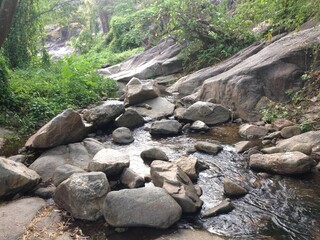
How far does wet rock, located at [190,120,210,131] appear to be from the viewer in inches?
315

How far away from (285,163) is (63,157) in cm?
411

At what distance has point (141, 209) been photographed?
161 inches

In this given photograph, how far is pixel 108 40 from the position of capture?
2955 centimetres

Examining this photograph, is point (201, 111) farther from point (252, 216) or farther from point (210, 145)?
point (252, 216)

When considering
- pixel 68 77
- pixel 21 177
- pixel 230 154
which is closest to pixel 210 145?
pixel 230 154

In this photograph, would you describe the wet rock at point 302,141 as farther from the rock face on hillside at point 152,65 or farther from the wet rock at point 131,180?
the rock face on hillside at point 152,65

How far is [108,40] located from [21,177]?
2637 centimetres

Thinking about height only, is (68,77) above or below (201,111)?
above

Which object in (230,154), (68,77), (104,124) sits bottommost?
(230,154)

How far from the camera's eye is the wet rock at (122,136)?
750cm

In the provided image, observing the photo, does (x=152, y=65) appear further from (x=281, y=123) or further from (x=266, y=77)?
(x=281, y=123)

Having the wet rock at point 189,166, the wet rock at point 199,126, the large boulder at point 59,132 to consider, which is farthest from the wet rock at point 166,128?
the wet rock at point 189,166

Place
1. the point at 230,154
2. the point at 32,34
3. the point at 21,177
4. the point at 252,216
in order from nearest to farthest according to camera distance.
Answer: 1. the point at 252,216
2. the point at 21,177
3. the point at 230,154
4. the point at 32,34

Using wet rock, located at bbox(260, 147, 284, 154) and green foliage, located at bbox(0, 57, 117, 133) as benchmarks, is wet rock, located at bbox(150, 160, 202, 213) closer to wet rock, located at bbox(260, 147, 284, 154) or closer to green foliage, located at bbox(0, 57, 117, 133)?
wet rock, located at bbox(260, 147, 284, 154)
